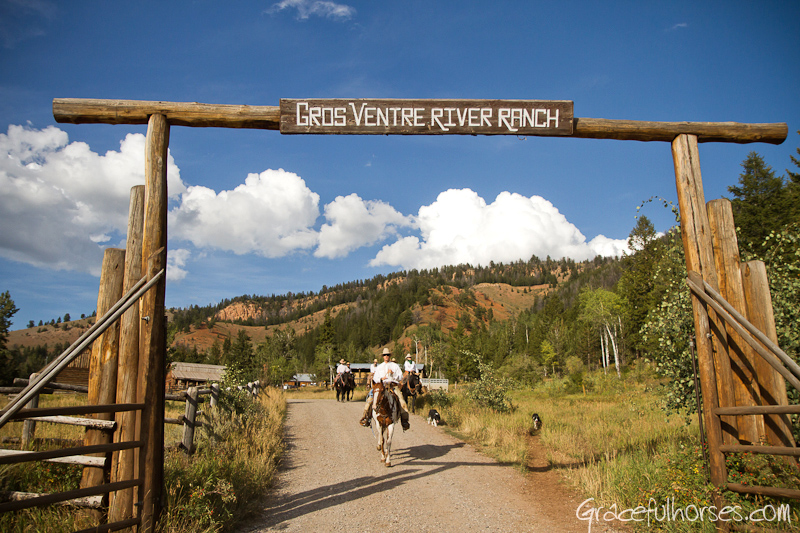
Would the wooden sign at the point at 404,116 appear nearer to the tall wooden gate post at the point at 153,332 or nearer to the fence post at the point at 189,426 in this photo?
the tall wooden gate post at the point at 153,332

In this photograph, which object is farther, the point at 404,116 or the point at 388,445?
the point at 388,445

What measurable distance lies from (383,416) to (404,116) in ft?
20.0

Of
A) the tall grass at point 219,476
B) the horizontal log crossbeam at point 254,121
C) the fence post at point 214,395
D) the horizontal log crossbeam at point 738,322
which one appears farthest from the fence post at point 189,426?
the horizontal log crossbeam at point 738,322

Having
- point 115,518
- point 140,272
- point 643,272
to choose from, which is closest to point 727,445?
point 115,518

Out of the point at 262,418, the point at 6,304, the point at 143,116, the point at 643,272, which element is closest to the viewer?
the point at 143,116

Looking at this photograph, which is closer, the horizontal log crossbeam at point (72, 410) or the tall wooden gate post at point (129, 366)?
the horizontal log crossbeam at point (72, 410)

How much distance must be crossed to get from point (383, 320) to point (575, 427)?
481 ft

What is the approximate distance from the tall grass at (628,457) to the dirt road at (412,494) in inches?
20.8

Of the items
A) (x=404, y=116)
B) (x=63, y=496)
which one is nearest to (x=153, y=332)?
(x=63, y=496)

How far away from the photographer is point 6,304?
37.6 meters

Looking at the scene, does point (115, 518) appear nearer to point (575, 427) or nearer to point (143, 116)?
point (143, 116)

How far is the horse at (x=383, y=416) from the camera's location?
9.44 m

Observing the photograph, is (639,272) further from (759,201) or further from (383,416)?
(383,416)

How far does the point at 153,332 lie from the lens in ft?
16.9
